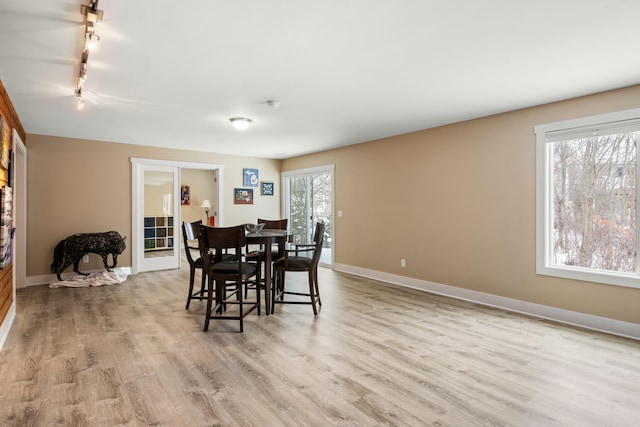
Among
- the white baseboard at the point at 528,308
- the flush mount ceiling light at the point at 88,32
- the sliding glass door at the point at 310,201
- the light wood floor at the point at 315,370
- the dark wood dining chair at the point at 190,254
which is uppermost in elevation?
the flush mount ceiling light at the point at 88,32

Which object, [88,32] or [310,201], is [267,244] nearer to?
[88,32]

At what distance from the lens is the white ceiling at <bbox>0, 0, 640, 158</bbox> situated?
6.59 ft

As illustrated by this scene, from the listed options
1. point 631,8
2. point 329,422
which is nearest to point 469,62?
point 631,8

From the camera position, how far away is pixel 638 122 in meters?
3.15

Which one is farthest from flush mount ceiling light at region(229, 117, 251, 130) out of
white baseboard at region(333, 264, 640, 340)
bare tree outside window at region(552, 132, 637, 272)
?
bare tree outside window at region(552, 132, 637, 272)

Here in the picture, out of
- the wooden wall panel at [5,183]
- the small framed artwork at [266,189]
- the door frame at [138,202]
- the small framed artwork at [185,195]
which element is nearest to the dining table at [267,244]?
the wooden wall panel at [5,183]

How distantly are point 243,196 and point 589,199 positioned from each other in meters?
5.84

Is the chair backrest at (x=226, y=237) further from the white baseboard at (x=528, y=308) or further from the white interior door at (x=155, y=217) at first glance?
the white interior door at (x=155, y=217)

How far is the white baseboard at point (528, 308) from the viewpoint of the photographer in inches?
129

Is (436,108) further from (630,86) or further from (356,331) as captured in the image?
(356,331)

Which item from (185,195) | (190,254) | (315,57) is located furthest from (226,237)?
(185,195)

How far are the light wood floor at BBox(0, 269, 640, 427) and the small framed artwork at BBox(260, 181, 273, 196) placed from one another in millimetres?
3974

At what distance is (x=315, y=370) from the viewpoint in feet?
8.35

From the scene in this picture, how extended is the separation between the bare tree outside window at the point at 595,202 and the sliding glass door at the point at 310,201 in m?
3.83
